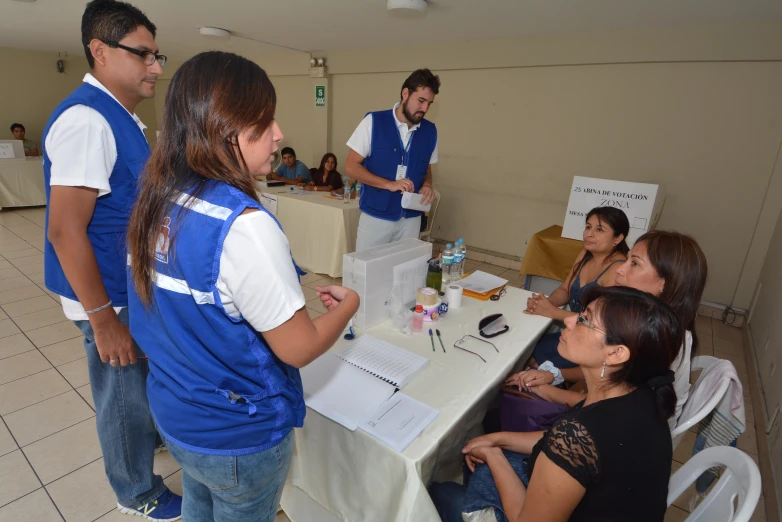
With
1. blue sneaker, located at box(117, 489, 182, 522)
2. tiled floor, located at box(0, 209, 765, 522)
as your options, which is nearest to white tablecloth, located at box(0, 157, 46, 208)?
tiled floor, located at box(0, 209, 765, 522)

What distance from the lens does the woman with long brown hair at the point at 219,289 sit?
0.70 m

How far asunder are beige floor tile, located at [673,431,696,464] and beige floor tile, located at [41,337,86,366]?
355 centimetres

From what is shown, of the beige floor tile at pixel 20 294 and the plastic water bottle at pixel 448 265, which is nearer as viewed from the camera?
the plastic water bottle at pixel 448 265

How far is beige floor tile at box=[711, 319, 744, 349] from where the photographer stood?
346cm

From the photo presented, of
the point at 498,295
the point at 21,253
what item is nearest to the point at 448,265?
the point at 498,295

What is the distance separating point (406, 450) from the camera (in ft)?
3.31

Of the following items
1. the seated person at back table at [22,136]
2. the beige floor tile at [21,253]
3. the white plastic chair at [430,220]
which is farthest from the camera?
the seated person at back table at [22,136]

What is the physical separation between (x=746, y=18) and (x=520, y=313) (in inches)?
129

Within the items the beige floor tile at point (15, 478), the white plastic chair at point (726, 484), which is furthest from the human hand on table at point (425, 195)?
the beige floor tile at point (15, 478)

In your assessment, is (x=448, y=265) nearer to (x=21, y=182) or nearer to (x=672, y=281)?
(x=672, y=281)

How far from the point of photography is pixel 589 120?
161 inches

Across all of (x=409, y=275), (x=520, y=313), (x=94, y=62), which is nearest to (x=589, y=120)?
(x=520, y=313)

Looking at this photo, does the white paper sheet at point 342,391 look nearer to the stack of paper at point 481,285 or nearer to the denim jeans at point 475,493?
the denim jeans at point 475,493

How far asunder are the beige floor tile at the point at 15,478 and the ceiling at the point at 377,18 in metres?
3.59
